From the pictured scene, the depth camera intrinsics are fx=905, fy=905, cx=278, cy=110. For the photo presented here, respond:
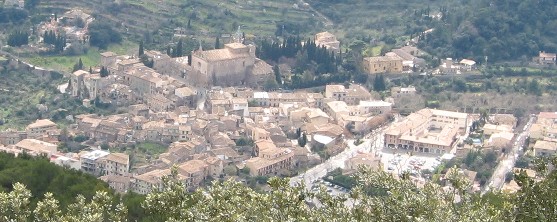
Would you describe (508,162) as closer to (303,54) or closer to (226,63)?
(303,54)

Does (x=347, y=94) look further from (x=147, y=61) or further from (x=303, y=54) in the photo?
(x=147, y=61)

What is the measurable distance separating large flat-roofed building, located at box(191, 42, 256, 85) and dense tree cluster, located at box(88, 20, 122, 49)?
7021mm

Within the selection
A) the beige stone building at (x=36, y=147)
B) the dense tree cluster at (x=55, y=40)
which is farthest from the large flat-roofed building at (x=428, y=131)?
the dense tree cluster at (x=55, y=40)

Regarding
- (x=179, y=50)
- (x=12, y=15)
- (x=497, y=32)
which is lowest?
(x=179, y=50)

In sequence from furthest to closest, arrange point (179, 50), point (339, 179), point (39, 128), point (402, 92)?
point (179, 50) < point (402, 92) < point (39, 128) < point (339, 179)

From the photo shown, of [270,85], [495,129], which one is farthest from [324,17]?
[495,129]

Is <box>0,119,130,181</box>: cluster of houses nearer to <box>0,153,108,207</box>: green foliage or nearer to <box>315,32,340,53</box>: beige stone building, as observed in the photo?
<box>0,153,108,207</box>: green foliage

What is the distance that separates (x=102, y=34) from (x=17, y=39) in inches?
170

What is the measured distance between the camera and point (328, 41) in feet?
157

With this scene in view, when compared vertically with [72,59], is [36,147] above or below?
below

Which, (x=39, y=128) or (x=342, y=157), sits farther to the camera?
(x=39, y=128)

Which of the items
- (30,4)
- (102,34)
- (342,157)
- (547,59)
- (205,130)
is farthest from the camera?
(30,4)

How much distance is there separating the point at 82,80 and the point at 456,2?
81.8ft

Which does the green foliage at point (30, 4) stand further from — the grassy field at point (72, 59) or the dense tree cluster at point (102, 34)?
the grassy field at point (72, 59)
